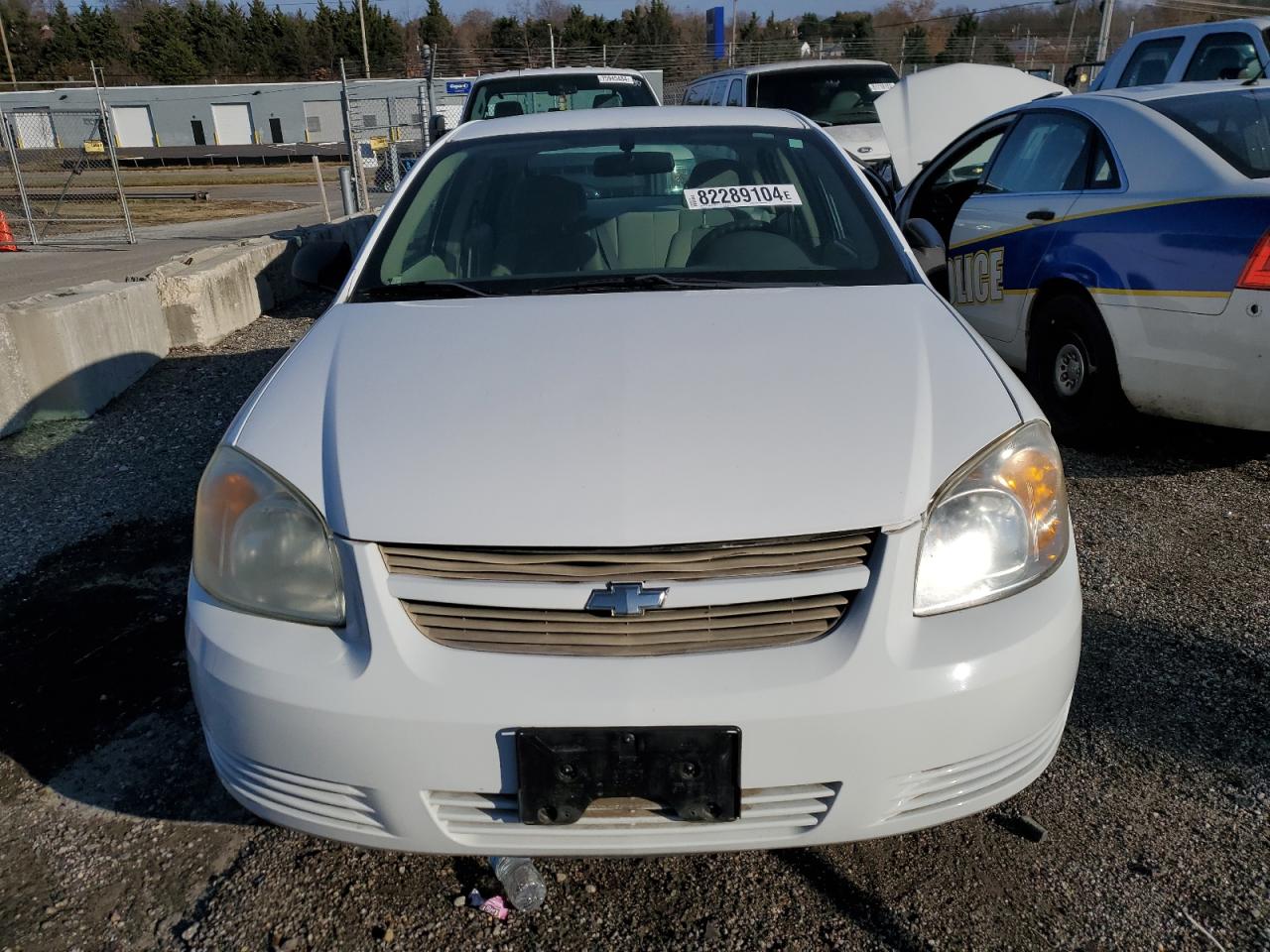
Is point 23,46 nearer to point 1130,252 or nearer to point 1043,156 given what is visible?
point 1043,156

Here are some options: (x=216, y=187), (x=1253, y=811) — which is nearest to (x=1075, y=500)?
(x=1253, y=811)

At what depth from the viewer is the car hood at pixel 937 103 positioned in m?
7.44

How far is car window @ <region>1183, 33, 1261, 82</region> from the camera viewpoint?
7.95 m

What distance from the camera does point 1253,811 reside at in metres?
2.17

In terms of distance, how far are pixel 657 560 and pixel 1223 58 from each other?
9.08 m

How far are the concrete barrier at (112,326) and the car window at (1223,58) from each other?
7.29 m

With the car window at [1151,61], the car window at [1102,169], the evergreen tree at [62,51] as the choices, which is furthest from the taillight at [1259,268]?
the evergreen tree at [62,51]

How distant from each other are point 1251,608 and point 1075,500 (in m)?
0.91

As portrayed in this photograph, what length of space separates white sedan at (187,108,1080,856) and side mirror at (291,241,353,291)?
1023 mm

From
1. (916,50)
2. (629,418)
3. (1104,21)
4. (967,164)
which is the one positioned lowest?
(967,164)

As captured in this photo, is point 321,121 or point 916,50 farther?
point 321,121

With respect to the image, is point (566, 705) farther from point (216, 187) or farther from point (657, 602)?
point (216, 187)

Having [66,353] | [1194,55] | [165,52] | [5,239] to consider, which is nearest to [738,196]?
[66,353]

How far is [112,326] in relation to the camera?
225 inches
